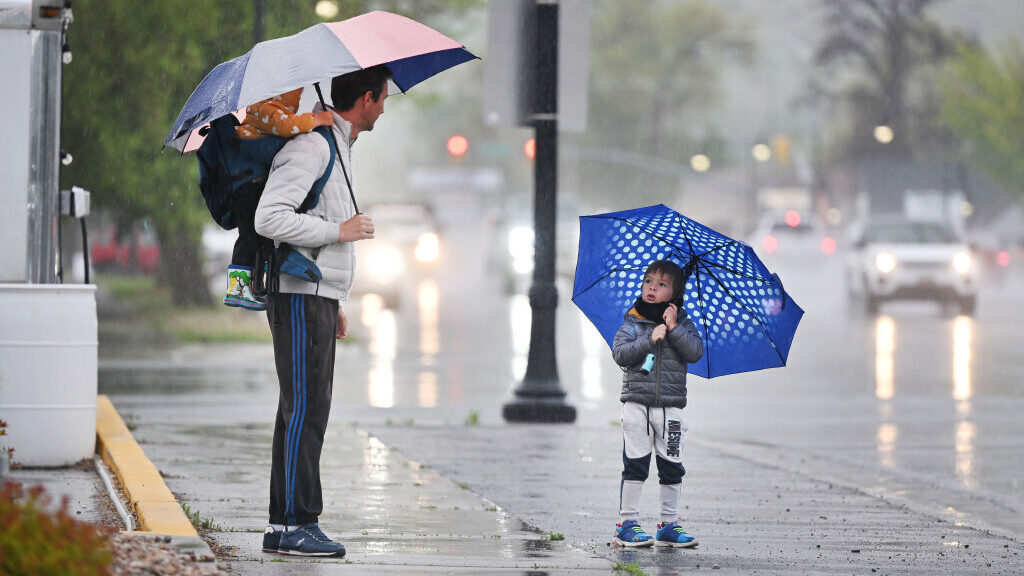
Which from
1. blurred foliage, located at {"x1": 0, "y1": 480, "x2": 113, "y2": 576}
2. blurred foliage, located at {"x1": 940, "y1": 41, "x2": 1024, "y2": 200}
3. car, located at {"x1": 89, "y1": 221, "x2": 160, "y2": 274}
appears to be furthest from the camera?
blurred foliage, located at {"x1": 940, "y1": 41, "x2": 1024, "y2": 200}

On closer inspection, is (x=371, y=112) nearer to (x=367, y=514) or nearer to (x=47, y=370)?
(x=367, y=514)

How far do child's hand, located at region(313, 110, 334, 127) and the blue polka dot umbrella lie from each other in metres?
1.43

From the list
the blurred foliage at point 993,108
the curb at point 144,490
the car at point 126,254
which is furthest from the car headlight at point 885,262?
the blurred foliage at point 993,108

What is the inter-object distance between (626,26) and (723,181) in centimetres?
1258

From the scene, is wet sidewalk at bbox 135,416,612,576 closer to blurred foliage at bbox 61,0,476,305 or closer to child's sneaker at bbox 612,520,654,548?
Answer: child's sneaker at bbox 612,520,654,548

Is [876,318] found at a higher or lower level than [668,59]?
lower

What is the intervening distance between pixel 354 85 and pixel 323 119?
0.71ft

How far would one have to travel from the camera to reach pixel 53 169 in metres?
8.77

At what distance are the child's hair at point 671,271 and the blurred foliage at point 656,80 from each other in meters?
91.9

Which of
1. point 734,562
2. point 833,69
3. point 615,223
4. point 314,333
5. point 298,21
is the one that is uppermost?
point 833,69

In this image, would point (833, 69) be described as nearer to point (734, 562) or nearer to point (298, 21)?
point (298, 21)

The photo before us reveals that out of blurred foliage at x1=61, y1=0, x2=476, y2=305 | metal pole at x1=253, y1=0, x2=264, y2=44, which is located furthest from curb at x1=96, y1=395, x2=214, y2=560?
blurred foliage at x1=61, y1=0, x2=476, y2=305

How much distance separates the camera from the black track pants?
588cm

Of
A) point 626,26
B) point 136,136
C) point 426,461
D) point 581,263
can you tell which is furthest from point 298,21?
point 626,26
